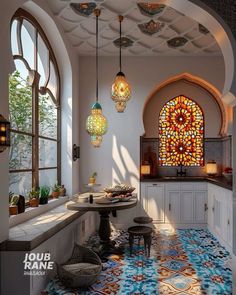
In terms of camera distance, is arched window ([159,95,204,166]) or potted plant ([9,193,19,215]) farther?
arched window ([159,95,204,166])

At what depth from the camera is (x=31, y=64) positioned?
13.4 ft

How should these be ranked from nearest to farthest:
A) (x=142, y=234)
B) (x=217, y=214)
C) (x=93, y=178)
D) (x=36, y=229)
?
(x=36, y=229) → (x=142, y=234) → (x=217, y=214) → (x=93, y=178)

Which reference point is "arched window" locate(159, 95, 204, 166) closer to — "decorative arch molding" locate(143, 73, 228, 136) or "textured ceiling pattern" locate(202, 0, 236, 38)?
"decorative arch molding" locate(143, 73, 228, 136)

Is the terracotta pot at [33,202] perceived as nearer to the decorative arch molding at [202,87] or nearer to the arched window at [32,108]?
the arched window at [32,108]

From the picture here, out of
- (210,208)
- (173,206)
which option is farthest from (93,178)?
(210,208)

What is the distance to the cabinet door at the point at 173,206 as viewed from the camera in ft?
19.0

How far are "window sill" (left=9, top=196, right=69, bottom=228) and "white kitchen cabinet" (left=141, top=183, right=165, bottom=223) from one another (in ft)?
5.66

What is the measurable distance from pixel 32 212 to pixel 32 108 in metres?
1.40

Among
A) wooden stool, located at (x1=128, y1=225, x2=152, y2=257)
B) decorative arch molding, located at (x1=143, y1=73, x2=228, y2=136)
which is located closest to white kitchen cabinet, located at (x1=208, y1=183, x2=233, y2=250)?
wooden stool, located at (x1=128, y1=225, x2=152, y2=257)

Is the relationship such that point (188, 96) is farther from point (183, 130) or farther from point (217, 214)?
point (217, 214)

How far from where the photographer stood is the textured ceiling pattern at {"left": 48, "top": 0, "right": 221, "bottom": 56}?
417cm

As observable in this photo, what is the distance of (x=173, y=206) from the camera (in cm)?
579

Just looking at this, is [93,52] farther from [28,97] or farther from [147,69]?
[28,97]

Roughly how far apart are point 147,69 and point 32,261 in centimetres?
434
